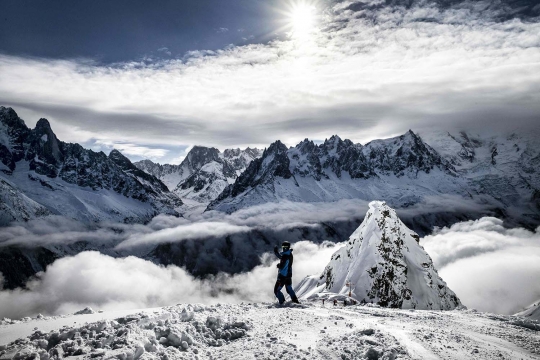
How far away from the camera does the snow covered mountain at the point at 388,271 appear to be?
37.2m

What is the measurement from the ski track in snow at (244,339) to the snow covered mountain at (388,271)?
26181 mm

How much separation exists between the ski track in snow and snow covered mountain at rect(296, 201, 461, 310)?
2618 cm

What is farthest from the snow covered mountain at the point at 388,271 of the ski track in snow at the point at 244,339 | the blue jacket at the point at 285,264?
the ski track in snow at the point at 244,339

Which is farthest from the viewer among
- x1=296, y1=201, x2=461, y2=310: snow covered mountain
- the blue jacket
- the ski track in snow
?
x1=296, y1=201, x2=461, y2=310: snow covered mountain

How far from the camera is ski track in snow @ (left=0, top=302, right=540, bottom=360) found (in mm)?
7176

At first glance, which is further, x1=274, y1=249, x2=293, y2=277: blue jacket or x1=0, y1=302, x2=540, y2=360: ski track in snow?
x1=274, y1=249, x2=293, y2=277: blue jacket

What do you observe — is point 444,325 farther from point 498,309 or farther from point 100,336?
point 498,309

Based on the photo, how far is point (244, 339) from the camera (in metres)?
8.75

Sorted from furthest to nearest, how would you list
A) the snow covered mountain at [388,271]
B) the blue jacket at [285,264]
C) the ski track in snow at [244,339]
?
the snow covered mountain at [388,271] → the blue jacket at [285,264] → the ski track in snow at [244,339]

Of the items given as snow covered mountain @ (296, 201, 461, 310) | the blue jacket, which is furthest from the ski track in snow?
snow covered mountain @ (296, 201, 461, 310)

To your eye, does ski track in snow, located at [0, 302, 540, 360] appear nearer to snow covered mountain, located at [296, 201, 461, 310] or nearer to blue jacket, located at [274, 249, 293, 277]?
blue jacket, located at [274, 249, 293, 277]

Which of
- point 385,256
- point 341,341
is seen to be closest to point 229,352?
point 341,341

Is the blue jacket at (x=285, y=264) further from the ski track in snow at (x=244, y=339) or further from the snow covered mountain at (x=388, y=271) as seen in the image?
the snow covered mountain at (x=388, y=271)

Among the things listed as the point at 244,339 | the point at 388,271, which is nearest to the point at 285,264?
the point at 244,339
